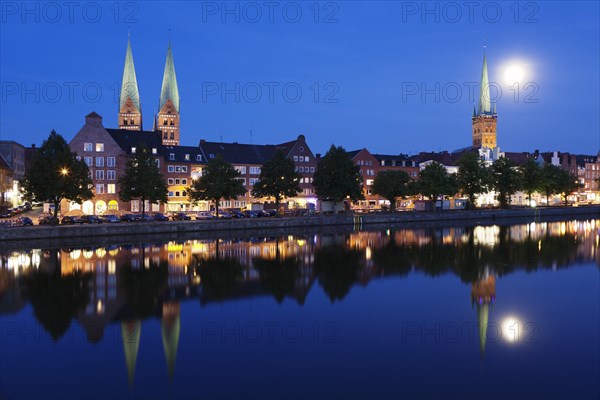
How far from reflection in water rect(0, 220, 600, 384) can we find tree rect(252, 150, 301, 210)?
70.7ft

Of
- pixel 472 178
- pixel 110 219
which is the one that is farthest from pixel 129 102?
pixel 472 178

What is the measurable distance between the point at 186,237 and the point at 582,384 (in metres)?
51.0

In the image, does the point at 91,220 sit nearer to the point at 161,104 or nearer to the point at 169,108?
the point at 169,108

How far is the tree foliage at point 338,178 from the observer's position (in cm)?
8562

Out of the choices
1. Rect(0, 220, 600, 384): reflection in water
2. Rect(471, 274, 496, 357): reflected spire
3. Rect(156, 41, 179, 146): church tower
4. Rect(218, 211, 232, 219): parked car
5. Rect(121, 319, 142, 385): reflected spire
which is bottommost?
Rect(471, 274, 496, 357): reflected spire

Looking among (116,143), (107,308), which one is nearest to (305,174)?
(116,143)

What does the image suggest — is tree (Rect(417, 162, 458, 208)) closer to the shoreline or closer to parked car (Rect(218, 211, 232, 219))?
the shoreline

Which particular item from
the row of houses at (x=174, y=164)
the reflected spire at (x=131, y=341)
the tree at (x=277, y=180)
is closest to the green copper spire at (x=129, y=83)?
the row of houses at (x=174, y=164)

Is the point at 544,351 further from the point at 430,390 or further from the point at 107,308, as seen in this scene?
the point at 107,308

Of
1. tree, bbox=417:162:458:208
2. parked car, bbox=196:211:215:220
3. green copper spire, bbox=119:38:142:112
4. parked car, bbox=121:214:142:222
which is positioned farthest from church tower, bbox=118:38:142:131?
tree, bbox=417:162:458:208

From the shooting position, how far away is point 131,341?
20.8 metres

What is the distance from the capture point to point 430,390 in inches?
623

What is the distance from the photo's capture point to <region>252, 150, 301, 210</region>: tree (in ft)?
274

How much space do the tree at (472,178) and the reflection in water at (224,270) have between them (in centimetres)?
3792
